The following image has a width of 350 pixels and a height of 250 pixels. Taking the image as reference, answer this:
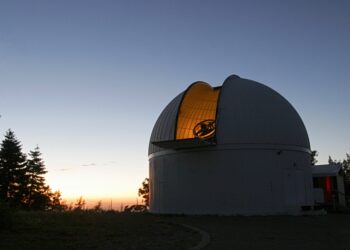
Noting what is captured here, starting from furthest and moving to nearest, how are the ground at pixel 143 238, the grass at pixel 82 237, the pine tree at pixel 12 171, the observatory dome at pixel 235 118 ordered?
the pine tree at pixel 12 171 → the observatory dome at pixel 235 118 → the ground at pixel 143 238 → the grass at pixel 82 237

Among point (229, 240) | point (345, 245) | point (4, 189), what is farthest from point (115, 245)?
point (4, 189)

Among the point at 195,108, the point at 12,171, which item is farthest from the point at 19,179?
the point at 195,108

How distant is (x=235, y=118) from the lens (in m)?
17.9

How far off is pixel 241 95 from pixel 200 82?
2874 mm

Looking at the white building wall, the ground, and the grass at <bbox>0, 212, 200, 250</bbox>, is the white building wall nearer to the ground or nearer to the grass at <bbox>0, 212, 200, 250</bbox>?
the ground

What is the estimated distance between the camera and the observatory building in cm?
1733

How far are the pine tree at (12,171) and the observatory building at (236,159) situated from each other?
2646 cm

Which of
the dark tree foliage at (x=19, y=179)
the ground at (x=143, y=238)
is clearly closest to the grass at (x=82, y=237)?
the ground at (x=143, y=238)

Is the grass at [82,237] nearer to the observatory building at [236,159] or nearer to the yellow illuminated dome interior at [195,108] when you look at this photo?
the observatory building at [236,159]

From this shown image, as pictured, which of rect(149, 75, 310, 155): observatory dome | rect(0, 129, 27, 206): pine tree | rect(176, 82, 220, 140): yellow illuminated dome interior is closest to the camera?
rect(149, 75, 310, 155): observatory dome

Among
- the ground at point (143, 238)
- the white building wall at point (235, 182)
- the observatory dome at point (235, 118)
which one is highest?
the observatory dome at point (235, 118)

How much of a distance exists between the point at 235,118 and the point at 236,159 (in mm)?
1926

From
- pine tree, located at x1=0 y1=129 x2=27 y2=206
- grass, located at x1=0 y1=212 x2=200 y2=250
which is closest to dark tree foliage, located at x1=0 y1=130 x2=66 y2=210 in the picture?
pine tree, located at x1=0 y1=129 x2=27 y2=206

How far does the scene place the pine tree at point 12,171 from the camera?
1599 inches
